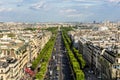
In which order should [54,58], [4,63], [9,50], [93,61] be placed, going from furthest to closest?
[54,58] → [93,61] → [9,50] → [4,63]

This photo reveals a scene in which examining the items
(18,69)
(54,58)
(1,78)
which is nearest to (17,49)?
(18,69)

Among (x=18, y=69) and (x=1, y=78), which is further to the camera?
(x=18, y=69)

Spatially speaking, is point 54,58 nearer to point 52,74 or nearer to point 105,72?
point 52,74

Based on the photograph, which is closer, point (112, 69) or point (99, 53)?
point (112, 69)

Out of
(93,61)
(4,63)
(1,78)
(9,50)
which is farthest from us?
(93,61)

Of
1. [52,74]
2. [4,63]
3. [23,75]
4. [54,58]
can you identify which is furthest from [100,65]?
[54,58]

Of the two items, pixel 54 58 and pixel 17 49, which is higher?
pixel 17 49

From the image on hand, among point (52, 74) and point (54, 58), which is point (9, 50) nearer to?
point (52, 74)

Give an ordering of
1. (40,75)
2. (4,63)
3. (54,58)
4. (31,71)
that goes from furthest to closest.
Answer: (54,58), (31,71), (40,75), (4,63)

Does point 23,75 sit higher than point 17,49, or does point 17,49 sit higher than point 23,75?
point 17,49
